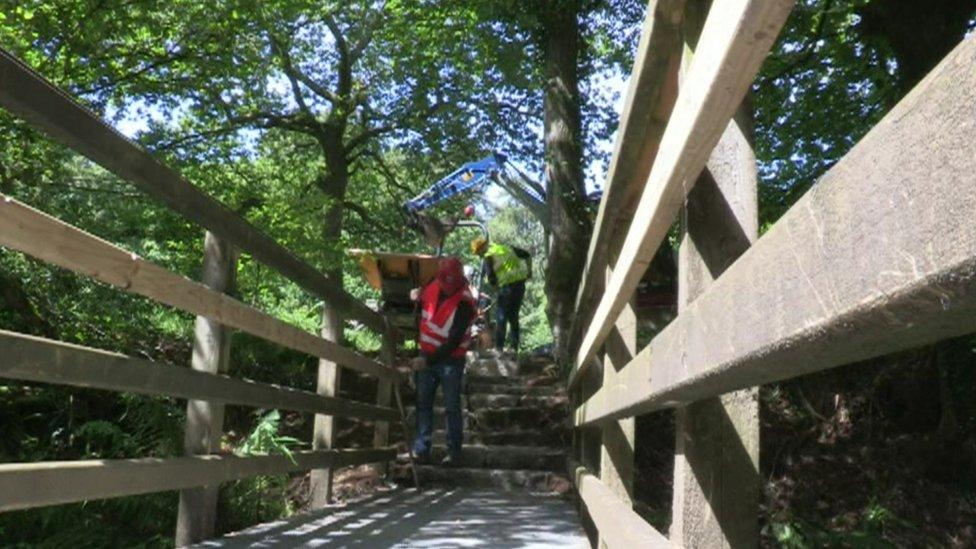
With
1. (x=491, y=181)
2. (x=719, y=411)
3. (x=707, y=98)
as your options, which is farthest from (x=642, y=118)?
(x=491, y=181)

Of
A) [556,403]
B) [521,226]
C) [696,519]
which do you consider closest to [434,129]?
[556,403]

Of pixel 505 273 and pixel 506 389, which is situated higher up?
pixel 505 273

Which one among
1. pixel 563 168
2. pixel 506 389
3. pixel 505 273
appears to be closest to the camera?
pixel 506 389

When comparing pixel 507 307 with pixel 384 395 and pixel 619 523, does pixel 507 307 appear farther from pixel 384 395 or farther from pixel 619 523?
pixel 619 523

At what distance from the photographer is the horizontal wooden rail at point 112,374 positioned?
2.61 meters

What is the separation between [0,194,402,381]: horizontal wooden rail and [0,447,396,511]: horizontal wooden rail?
1.89 ft

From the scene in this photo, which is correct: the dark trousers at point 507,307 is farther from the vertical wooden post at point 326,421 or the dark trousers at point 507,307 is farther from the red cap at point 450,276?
the vertical wooden post at point 326,421

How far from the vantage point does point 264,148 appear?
66.1 feet

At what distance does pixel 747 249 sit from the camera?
5.74ft

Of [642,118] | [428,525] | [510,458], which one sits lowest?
[428,525]

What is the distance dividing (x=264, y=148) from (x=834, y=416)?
44.1 feet

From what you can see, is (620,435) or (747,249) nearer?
(747,249)

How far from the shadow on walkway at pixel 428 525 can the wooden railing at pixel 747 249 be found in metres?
1.67

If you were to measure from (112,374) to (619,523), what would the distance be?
1.68 meters
